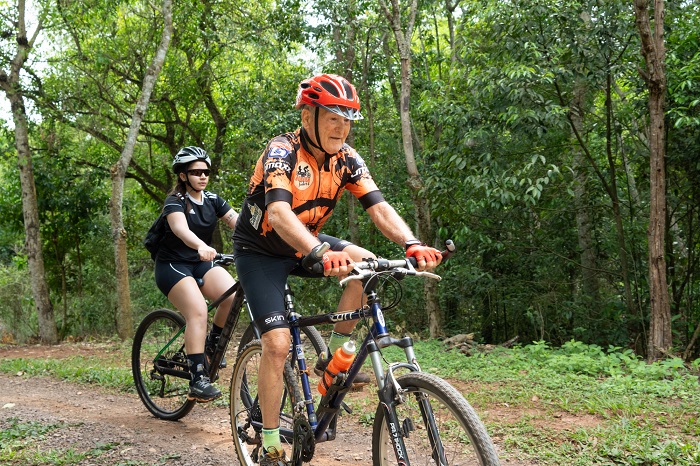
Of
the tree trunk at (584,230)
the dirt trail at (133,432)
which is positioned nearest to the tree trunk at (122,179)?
the dirt trail at (133,432)

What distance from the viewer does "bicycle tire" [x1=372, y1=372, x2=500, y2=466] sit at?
2.66 m

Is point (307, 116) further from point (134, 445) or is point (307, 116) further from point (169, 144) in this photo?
point (169, 144)

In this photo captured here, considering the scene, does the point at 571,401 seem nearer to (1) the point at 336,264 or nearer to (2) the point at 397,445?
(2) the point at 397,445

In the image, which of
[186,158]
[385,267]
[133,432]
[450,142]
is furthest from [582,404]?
[450,142]

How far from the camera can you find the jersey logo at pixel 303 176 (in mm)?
3641

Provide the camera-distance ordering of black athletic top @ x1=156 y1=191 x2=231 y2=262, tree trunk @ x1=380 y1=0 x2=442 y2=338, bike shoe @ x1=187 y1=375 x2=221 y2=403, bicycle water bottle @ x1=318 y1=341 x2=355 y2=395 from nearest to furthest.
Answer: bicycle water bottle @ x1=318 y1=341 x2=355 y2=395 → bike shoe @ x1=187 y1=375 x2=221 y2=403 → black athletic top @ x1=156 y1=191 x2=231 y2=262 → tree trunk @ x1=380 y1=0 x2=442 y2=338

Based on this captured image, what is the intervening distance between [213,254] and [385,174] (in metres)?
10.2

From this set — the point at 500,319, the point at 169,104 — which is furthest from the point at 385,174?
the point at 169,104

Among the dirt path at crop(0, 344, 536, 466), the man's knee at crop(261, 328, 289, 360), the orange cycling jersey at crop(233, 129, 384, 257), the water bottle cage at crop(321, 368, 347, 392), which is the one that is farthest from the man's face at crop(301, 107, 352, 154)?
the dirt path at crop(0, 344, 536, 466)

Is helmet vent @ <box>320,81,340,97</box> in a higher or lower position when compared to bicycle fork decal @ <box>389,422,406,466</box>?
higher

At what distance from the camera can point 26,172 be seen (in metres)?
13.2

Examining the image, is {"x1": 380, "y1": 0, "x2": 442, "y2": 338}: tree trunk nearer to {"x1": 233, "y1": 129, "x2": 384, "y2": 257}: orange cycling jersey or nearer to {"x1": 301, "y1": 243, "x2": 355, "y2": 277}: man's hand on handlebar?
{"x1": 233, "y1": 129, "x2": 384, "y2": 257}: orange cycling jersey

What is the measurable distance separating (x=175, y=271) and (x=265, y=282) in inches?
72.5

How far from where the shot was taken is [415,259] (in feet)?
10.4
